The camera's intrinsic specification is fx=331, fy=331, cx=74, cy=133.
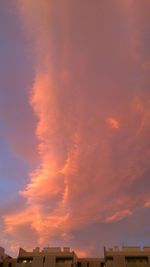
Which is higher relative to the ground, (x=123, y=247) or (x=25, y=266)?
(x=123, y=247)

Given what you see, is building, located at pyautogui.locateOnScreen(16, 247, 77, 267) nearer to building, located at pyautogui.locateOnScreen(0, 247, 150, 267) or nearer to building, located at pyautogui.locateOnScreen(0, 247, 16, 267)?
building, located at pyautogui.locateOnScreen(0, 247, 150, 267)

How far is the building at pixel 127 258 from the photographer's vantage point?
95.1 m

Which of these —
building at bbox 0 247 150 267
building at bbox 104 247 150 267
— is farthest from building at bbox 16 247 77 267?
building at bbox 104 247 150 267

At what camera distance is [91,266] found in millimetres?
104562

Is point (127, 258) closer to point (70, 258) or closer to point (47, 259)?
point (70, 258)

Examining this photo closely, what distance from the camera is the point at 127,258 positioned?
96.8 m

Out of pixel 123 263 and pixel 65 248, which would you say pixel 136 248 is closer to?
pixel 123 263

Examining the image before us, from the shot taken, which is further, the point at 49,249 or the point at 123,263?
the point at 49,249

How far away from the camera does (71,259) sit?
9962cm

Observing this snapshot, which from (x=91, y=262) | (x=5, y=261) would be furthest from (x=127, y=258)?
(x=5, y=261)

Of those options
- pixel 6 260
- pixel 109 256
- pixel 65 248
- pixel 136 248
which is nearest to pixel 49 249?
pixel 65 248

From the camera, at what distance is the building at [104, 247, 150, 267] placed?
95125mm

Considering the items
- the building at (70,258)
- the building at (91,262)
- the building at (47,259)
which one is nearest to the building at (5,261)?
the building at (70,258)

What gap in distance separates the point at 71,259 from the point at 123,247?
645 inches
